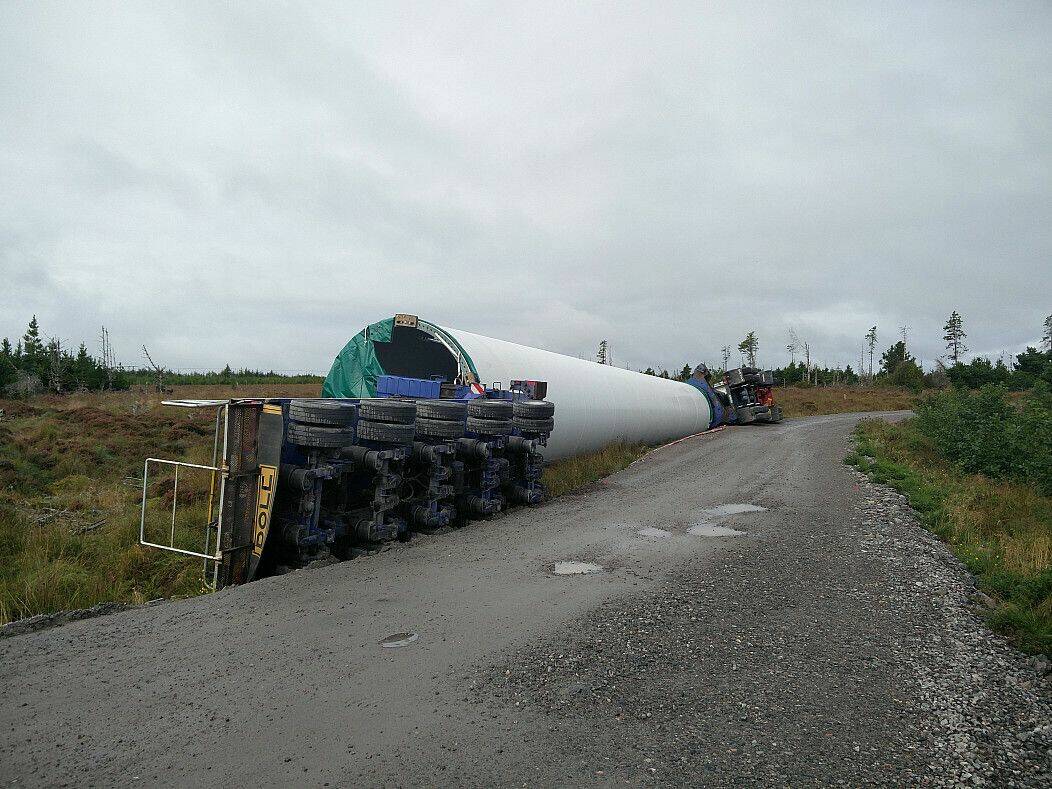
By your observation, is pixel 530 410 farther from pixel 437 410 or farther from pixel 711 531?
pixel 711 531

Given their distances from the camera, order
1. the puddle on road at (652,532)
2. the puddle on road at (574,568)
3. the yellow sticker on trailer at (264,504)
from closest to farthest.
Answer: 1. the puddle on road at (574,568)
2. the yellow sticker on trailer at (264,504)
3. the puddle on road at (652,532)

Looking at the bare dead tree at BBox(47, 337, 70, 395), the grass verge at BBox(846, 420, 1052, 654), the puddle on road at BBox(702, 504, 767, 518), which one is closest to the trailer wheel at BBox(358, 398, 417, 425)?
the puddle on road at BBox(702, 504, 767, 518)

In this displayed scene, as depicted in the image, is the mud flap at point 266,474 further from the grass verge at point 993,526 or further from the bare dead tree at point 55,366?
the bare dead tree at point 55,366

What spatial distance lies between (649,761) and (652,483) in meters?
9.61

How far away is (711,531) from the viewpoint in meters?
8.40

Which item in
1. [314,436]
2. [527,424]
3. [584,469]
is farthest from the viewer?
[584,469]

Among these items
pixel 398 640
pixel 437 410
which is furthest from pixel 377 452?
pixel 398 640

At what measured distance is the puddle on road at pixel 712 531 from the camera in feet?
26.9

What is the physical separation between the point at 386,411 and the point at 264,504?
1.77 m

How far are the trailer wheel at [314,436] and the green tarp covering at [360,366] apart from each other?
4.75 meters

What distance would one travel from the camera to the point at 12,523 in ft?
27.7

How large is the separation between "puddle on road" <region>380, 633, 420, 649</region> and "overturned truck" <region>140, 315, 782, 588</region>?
259 centimetres

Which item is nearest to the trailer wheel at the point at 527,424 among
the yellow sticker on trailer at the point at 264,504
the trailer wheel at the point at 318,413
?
the trailer wheel at the point at 318,413

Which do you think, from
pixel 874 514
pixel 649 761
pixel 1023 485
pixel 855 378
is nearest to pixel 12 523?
pixel 649 761
